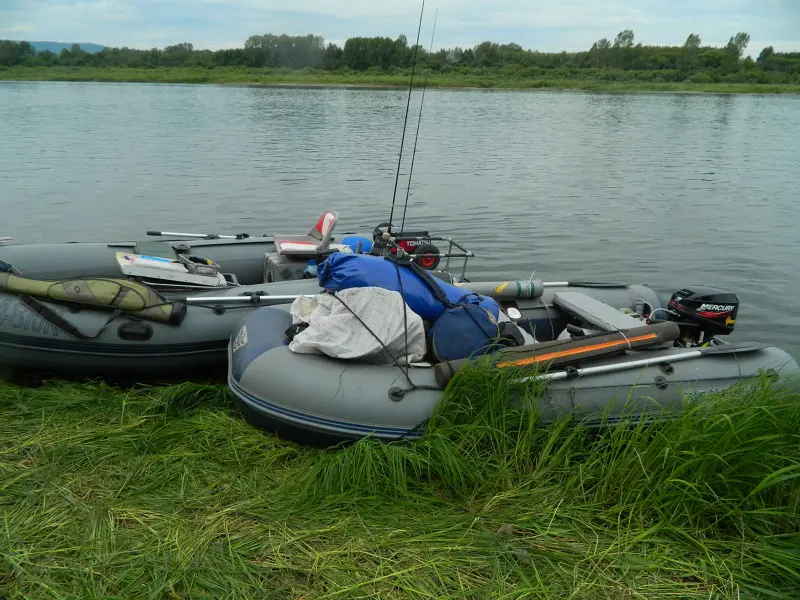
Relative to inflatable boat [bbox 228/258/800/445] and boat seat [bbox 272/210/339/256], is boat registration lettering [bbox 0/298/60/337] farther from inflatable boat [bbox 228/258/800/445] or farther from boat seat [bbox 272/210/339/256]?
boat seat [bbox 272/210/339/256]

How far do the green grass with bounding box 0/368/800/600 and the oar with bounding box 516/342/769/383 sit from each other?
0.55ft

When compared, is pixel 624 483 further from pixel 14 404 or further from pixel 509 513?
pixel 14 404

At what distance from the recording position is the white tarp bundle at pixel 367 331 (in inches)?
145

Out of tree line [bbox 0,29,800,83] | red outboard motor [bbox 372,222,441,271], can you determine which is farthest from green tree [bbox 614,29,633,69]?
red outboard motor [bbox 372,222,441,271]

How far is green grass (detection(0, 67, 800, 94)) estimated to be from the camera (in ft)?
141

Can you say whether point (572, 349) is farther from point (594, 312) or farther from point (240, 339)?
point (240, 339)

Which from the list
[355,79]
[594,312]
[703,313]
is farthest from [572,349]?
[355,79]

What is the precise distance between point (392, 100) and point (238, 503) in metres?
30.4

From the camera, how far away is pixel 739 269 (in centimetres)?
892

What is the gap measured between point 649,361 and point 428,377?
1.25 m

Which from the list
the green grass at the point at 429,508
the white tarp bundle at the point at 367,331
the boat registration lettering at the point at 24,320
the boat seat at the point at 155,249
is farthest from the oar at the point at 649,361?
the boat seat at the point at 155,249

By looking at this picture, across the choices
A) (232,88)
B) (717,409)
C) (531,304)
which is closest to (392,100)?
(232,88)

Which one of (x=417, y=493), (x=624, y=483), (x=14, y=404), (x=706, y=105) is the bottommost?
(x=14, y=404)

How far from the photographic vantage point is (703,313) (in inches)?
184
